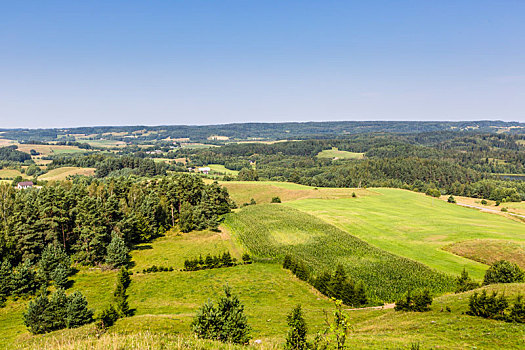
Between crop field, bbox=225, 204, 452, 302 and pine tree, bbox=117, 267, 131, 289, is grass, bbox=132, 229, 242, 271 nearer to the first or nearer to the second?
crop field, bbox=225, 204, 452, 302

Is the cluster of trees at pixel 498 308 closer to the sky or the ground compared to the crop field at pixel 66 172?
closer to the sky

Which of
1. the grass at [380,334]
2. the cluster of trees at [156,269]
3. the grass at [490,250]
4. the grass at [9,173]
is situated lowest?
the cluster of trees at [156,269]

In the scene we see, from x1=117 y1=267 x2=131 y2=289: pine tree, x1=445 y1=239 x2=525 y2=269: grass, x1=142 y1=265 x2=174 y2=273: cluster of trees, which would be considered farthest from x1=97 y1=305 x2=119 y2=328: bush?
x1=445 y1=239 x2=525 y2=269: grass

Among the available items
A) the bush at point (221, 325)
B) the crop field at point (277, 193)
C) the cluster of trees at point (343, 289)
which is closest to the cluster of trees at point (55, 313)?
the bush at point (221, 325)

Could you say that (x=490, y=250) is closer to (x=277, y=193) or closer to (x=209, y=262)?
(x=209, y=262)

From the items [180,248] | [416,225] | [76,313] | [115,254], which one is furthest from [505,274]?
[115,254]

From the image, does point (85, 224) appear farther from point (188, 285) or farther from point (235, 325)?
point (235, 325)

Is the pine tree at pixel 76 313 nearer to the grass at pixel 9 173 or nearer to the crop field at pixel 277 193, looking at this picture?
the crop field at pixel 277 193

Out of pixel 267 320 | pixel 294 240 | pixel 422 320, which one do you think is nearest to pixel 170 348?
pixel 267 320
